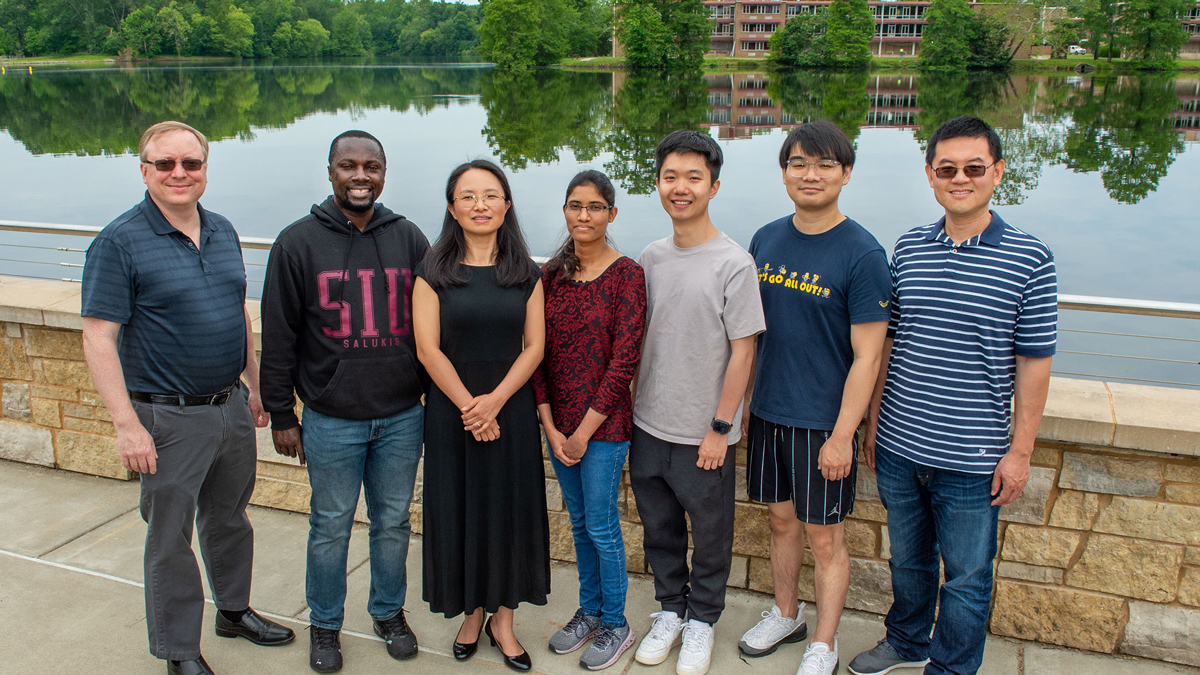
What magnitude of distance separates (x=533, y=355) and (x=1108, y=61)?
70.9 metres

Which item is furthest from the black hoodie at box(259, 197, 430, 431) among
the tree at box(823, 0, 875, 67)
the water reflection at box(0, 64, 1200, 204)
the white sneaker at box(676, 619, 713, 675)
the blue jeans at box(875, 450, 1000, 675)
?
the tree at box(823, 0, 875, 67)

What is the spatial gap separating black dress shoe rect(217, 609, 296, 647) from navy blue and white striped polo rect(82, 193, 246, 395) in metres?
0.89

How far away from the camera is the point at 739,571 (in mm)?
3209

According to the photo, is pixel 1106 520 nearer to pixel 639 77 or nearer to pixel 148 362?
pixel 148 362

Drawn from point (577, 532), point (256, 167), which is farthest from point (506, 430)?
point (256, 167)

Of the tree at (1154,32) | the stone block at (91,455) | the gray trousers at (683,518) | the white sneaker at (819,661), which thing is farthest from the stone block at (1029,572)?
the tree at (1154,32)

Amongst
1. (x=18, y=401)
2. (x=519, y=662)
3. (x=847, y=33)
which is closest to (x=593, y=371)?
(x=519, y=662)

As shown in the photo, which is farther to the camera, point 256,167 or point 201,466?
point 256,167

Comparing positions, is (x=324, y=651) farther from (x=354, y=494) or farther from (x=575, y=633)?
(x=575, y=633)

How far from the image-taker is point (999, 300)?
A: 7.14 ft

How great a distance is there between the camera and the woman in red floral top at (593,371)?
2510mm

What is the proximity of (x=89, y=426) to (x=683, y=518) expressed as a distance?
10.4ft

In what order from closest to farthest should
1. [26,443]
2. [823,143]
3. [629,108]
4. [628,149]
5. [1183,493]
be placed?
[823,143], [1183,493], [26,443], [628,149], [629,108]

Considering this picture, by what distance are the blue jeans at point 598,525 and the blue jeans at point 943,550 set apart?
843mm
